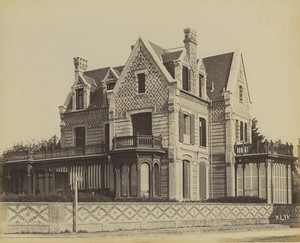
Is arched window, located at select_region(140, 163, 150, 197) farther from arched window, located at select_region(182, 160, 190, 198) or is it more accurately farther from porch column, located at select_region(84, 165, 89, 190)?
porch column, located at select_region(84, 165, 89, 190)

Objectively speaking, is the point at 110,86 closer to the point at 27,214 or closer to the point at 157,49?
the point at 157,49

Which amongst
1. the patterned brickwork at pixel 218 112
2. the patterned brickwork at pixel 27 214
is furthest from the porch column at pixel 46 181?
the patterned brickwork at pixel 27 214

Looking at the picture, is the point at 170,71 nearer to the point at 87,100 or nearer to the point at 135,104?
the point at 135,104

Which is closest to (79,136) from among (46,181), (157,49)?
(46,181)

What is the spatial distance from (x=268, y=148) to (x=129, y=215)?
11774 millimetres

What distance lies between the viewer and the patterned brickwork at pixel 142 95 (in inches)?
1174

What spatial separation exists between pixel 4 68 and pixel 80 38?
349cm

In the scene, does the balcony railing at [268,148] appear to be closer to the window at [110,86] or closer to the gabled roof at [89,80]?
the window at [110,86]

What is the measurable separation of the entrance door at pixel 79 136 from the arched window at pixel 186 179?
8.19 metres

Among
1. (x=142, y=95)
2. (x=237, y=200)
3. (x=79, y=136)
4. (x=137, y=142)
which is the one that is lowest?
(x=237, y=200)

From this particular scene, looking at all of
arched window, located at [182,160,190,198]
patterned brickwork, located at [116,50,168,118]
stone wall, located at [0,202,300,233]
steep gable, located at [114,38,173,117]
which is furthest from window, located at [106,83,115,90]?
stone wall, located at [0,202,300,233]

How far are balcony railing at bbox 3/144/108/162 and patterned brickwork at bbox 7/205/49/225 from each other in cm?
1180

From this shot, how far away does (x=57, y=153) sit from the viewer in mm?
33750

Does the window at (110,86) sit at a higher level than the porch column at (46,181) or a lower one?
higher
